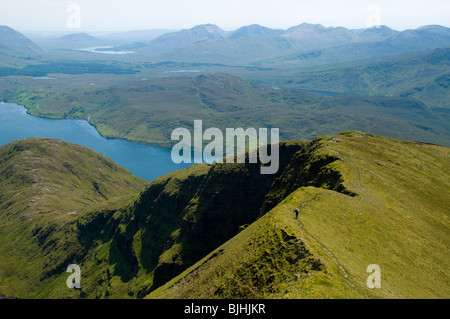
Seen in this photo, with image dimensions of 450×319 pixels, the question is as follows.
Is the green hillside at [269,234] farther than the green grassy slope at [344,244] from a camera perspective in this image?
Yes

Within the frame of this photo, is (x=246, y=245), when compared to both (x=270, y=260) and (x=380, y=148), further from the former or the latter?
(x=380, y=148)

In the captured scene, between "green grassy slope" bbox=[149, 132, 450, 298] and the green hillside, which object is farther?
the green hillside

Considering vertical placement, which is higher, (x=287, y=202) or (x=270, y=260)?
(x=287, y=202)

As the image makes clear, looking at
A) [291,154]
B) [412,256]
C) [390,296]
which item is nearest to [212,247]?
[291,154]

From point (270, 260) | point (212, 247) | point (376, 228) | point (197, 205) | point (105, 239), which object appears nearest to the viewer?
point (270, 260)
